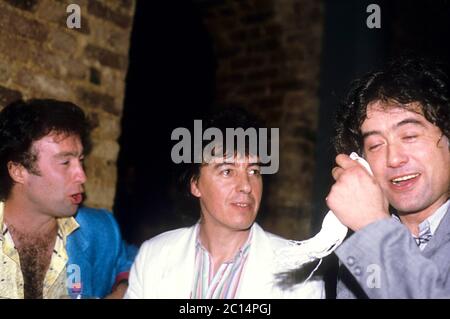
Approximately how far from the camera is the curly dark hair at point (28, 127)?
261 cm

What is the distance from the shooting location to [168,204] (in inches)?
199

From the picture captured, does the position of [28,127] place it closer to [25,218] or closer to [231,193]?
[25,218]

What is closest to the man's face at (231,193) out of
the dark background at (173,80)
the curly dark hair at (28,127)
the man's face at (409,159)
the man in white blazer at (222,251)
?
the man in white blazer at (222,251)

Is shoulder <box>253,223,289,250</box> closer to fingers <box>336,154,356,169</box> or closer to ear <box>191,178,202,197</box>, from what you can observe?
ear <box>191,178,202,197</box>

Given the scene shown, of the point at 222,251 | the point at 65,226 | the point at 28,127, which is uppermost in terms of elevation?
the point at 28,127

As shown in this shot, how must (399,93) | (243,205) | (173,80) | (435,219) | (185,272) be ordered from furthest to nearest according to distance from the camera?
(173,80) → (243,205) → (185,272) → (399,93) → (435,219)

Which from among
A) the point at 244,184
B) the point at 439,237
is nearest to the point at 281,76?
the point at 244,184

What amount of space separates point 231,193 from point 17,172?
114 centimetres

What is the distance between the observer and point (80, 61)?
9.96ft

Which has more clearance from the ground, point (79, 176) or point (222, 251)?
point (79, 176)

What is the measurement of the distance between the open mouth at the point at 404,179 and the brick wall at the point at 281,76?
8.31ft

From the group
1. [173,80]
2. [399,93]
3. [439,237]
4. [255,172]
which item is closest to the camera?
[439,237]

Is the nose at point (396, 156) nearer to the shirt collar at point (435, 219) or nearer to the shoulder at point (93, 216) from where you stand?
the shirt collar at point (435, 219)

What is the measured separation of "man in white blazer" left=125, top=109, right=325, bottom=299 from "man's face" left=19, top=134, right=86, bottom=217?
0.49 metres
